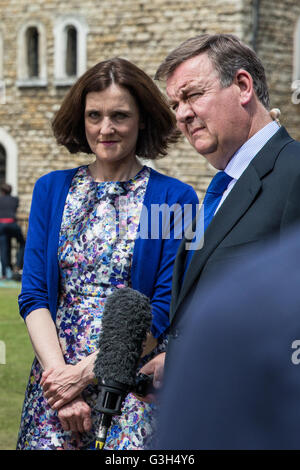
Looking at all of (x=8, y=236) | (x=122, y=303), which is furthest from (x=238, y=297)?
(x=8, y=236)

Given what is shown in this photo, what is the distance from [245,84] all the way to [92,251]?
80 cm

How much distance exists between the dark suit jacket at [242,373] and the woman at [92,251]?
1.76 meters

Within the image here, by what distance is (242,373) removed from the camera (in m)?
0.65

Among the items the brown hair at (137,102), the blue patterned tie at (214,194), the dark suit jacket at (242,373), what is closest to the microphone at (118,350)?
the blue patterned tie at (214,194)

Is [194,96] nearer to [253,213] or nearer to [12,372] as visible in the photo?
[253,213]

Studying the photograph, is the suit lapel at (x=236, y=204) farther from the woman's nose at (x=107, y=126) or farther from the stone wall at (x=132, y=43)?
the stone wall at (x=132, y=43)

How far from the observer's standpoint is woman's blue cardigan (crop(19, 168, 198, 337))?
2.53 m

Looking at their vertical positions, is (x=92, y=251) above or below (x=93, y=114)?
below

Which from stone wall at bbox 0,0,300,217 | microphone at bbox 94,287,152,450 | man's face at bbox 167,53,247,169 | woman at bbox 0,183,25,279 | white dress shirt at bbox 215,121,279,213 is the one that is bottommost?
microphone at bbox 94,287,152,450

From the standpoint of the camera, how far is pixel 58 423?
2.49 meters

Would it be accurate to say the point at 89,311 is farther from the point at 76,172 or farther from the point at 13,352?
the point at 13,352

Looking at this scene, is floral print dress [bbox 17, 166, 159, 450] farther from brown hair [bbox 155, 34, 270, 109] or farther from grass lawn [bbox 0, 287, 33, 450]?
grass lawn [bbox 0, 287, 33, 450]

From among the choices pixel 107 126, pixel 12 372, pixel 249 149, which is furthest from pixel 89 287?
pixel 12 372

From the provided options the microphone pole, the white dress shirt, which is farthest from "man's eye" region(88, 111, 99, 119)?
the microphone pole
